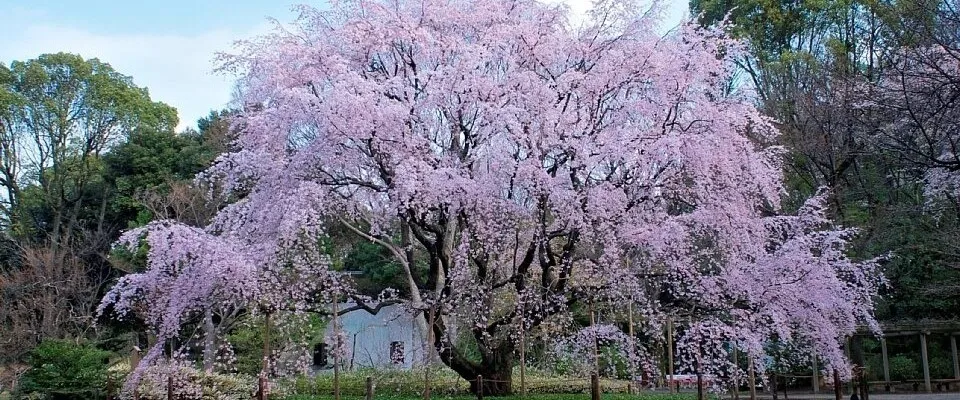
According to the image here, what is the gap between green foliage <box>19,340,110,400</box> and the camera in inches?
600

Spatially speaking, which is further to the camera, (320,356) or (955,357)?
(320,356)

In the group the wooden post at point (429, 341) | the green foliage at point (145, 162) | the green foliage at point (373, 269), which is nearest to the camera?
the wooden post at point (429, 341)

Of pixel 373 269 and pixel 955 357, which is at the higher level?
pixel 373 269

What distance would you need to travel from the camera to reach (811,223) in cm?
1122

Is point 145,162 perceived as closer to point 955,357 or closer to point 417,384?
point 417,384

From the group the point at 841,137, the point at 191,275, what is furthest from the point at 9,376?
the point at 841,137

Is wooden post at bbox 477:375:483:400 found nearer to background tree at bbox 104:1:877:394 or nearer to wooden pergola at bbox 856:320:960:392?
background tree at bbox 104:1:877:394

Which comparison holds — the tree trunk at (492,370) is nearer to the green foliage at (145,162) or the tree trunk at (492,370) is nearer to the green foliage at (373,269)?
the green foliage at (373,269)

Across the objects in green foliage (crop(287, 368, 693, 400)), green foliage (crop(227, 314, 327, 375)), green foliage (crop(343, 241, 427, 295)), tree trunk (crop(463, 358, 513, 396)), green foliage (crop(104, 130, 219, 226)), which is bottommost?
green foliage (crop(287, 368, 693, 400))

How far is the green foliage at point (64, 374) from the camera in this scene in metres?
15.2

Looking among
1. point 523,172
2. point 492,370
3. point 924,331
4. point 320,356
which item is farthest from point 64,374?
point 924,331

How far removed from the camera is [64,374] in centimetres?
1534

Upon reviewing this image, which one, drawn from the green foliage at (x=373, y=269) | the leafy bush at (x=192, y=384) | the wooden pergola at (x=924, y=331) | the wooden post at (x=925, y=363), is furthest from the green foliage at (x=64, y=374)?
the wooden post at (x=925, y=363)

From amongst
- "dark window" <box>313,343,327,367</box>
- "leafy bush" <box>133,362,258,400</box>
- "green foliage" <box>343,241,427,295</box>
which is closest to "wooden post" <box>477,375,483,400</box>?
"leafy bush" <box>133,362,258,400</box>
